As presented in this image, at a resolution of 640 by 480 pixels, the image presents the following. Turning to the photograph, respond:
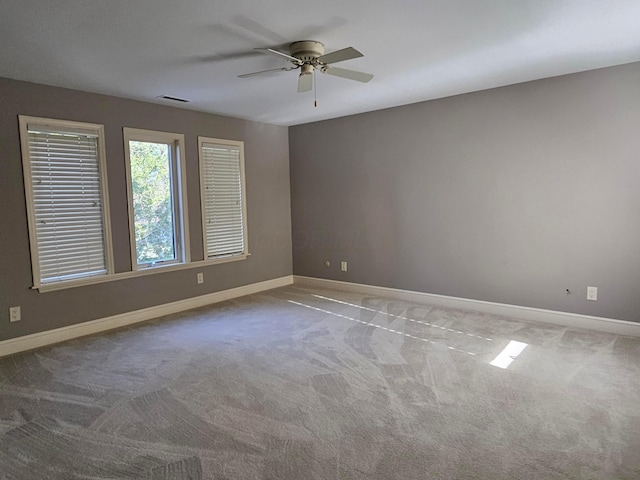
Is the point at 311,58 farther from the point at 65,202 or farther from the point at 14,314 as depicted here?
the point at 14,314

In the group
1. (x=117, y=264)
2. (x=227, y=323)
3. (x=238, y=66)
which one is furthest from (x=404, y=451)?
(x=117, y=264)

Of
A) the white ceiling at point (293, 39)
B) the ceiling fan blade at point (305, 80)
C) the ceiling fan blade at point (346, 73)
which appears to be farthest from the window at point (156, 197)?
the ceiling fan blade at point (346, 73)

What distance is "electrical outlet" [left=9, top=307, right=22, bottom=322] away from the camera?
3.50m

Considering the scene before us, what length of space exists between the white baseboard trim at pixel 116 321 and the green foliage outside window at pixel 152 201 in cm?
58

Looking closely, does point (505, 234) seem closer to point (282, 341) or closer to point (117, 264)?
point (282, 341)

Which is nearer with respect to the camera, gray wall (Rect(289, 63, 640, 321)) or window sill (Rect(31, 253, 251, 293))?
gray wall (Rect(289, 63, 640, 321))

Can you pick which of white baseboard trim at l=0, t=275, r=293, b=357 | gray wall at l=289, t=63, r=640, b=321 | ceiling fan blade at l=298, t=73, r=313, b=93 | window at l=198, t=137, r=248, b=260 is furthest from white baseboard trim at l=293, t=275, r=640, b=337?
ceiling fan blade at l=298, t=73, r=313, b=93

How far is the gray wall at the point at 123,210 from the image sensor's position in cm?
346

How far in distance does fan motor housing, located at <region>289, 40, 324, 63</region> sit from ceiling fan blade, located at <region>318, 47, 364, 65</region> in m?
0.08

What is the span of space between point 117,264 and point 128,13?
2.66m

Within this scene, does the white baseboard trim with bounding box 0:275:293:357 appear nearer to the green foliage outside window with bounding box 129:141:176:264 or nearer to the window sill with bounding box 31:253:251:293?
the window sill with bounding box 31:253:251:293

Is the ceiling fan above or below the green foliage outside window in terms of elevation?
above

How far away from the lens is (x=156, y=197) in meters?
4.58

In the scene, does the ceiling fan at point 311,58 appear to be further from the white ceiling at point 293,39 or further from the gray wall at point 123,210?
the gray wall at point 123,210
